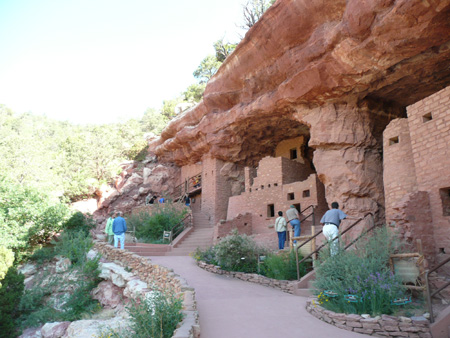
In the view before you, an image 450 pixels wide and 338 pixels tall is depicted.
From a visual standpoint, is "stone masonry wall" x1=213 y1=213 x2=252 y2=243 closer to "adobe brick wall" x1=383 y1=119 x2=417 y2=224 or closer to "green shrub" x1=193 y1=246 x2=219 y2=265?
"green shrub" x1=193 y1=246 x2=219 y2=265

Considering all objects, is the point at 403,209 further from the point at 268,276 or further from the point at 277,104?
the point at 277,104

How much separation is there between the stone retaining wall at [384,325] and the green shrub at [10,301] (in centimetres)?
932

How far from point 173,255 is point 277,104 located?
733 cm

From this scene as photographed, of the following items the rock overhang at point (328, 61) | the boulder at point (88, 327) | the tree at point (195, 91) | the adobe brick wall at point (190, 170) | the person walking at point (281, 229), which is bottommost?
the boulder at point (88, 327)

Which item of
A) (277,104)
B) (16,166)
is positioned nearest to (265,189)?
(277,104)

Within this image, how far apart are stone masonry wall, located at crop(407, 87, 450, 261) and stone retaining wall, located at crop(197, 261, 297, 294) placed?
318 cm

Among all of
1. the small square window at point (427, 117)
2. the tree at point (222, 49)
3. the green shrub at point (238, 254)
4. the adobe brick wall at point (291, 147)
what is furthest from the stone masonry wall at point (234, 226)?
the tree at point (222, 49)

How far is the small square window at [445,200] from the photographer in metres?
7.28

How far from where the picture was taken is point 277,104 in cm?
1402

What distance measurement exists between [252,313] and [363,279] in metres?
2.02

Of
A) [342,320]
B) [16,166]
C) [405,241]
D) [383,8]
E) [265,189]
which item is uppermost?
[383,8]

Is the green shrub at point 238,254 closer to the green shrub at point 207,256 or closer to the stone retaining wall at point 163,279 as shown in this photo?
the green shrub at point 207,256

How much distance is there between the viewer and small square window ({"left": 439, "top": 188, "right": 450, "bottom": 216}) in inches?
287

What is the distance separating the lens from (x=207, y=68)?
104 feet
